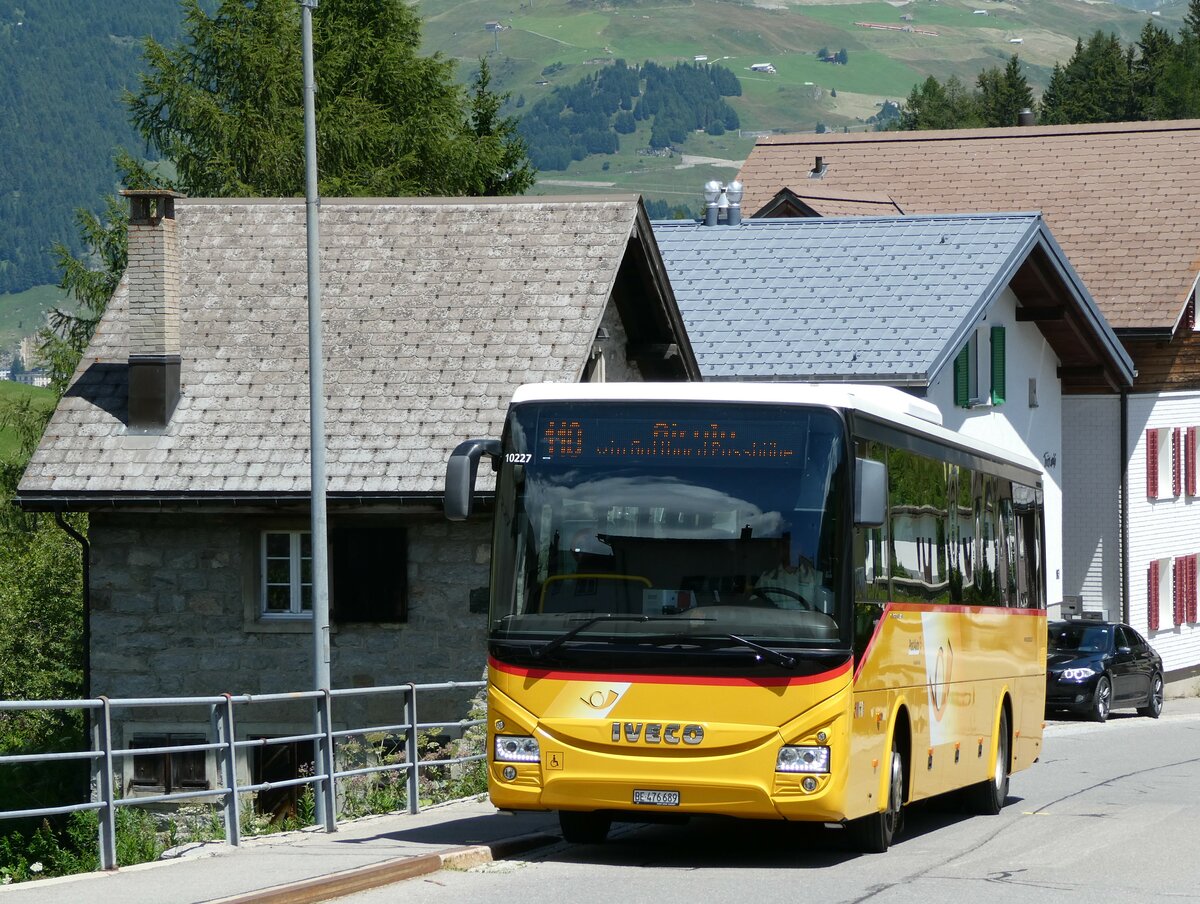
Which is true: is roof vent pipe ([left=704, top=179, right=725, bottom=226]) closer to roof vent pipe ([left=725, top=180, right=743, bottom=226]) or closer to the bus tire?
roof vent pipe ([left=725, top=180, right=743, bottom=226])

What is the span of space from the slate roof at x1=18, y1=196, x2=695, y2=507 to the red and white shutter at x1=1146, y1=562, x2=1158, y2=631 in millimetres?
20356

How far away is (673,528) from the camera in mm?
12328

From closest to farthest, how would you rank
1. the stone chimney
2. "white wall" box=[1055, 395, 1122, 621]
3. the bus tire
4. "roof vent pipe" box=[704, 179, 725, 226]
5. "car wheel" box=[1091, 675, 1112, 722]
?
the bus tire < the stone chimney < "car wheel" box=[1091, 675, 1112, 722] < "roof vent pipe" box=[704, 179, 725, 226] < "white wall" box=[1055, 395, 1122, 621]

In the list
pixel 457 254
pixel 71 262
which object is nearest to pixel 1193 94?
pixel 71 262

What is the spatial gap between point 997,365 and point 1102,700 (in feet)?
22.5

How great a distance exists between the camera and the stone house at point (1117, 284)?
43250 mm

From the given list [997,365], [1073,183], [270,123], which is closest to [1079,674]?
[997,365]

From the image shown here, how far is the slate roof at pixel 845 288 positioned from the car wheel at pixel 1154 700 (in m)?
7.02

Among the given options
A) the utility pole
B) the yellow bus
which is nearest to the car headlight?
the utility pole

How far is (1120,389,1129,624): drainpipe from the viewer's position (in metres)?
43.0

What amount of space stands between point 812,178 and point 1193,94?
43652 millimetres

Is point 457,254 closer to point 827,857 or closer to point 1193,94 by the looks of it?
point 827,857

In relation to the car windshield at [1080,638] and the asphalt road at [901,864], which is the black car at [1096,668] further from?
the asphalt road at [901,864]

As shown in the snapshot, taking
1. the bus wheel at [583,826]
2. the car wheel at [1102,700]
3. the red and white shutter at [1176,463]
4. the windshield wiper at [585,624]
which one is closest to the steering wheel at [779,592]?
the windshield wiper at [585,624]
